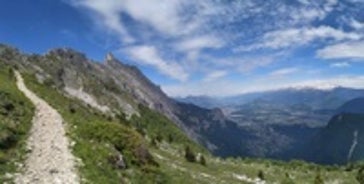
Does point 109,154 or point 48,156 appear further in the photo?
point 109,154

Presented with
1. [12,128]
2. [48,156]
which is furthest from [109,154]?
[12,128]

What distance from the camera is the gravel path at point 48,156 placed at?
120 feet

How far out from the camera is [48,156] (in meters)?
43.1

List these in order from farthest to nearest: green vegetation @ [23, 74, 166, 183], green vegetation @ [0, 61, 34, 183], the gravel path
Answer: green vegetation @ [23, 74, 166, 183] < green vegetation @ [0, 61, 34, 183] < the gravel path

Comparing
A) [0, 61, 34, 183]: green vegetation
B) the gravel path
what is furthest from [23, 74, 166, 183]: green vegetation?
[0, 61, 34, 183]: green vegetation

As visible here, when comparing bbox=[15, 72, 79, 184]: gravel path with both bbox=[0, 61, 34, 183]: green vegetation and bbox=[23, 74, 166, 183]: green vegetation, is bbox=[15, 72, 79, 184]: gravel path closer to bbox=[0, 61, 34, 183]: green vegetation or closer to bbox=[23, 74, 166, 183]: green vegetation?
bbox=[0, 61, 34, 183]: green vegetation

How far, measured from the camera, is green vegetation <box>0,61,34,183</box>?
1567 inches

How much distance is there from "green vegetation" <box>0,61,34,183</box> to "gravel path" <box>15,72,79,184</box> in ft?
2.67

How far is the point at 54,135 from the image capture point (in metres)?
51.8

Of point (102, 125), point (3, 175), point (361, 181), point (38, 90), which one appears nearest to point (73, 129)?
point (102, 125)

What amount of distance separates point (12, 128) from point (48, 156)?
893 centimetres

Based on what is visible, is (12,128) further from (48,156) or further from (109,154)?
(109,154)

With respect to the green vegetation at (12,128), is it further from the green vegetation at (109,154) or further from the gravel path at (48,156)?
the green vegetation at (109,154)

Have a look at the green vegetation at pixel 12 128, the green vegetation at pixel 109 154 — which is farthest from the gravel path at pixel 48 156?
the green vegetation at pixel 109 154
